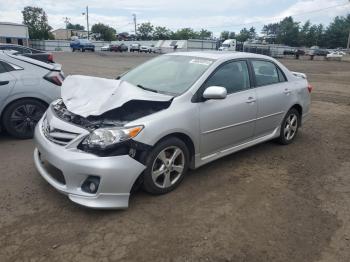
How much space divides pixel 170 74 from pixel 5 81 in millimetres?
2928

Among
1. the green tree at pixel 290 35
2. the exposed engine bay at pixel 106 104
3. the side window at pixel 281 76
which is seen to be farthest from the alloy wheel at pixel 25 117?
the green tree at pixel 290 35

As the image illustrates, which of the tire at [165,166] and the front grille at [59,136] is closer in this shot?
the front grille at [59,136]

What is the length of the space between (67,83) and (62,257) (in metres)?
2.41

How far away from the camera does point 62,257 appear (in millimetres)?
2898

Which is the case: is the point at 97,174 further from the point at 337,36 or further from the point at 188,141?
the point at 337,36

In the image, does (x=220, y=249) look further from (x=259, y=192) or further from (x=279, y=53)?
(x=279, y=53)

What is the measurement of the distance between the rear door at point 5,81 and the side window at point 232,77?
342 cm

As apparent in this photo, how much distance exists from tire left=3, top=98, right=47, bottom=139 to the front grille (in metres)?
2.21

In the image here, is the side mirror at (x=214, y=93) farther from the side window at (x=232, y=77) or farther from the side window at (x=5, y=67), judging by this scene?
the side window at (x=5, y=67)

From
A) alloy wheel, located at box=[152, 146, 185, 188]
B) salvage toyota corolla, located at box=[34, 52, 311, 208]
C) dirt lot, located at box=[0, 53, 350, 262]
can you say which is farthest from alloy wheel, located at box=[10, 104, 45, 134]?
alloy wheel, located at box=[152, 146, 185, 188]

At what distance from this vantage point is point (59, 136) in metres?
3.68

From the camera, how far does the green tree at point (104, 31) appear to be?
102375mm

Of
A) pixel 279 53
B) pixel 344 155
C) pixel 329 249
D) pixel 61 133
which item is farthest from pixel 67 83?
pixel 279 53

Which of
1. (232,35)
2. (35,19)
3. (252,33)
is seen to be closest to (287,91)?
(35,19)
